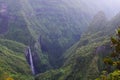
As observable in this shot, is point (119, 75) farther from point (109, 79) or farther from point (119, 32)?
point (119, 32)

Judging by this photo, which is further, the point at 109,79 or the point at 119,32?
the point at 109,79

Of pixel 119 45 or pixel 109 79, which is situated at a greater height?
pixel 119 45

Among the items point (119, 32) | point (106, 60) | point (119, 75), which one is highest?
point (119, 32)

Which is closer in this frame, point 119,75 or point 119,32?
point 119,32

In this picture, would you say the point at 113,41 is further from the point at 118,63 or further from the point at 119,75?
the point at 119,75

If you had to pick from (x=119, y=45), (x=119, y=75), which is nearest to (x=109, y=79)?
(x=119, y=75)

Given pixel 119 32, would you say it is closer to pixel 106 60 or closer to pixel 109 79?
pixel 106 60

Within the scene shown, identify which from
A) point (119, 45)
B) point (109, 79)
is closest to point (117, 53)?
point (119, 45)

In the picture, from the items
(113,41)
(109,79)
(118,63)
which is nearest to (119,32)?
(113,41)
